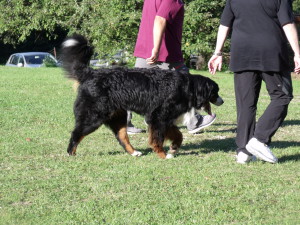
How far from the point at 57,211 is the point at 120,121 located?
2467mm

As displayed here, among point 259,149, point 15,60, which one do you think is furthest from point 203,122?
point 15,60

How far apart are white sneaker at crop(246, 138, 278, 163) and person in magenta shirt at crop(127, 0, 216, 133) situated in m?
0.97

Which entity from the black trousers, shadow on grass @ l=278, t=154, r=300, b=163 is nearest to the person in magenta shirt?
the black trousers

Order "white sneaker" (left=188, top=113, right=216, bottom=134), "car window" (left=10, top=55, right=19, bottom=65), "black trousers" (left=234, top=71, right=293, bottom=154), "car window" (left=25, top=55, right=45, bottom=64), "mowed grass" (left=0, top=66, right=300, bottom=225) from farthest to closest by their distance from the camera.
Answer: "car window" (left=10, top=55, right=19, bottom=65)
"car window" (left=25, top=55, right=45, bottom=64)
"white sneaker" (left=188, top=113, right=216, bottom=134)
"black trousers" (left=234, top=71, right=293, bottom=154)
"mowed grass" (left=0, top=66, right=300, bottom=225)

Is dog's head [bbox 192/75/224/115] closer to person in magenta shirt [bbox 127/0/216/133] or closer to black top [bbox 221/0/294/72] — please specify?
person in magenta shirt [bbox 127/0/216/133]

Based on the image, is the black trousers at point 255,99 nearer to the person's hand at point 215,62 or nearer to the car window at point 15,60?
the person's hand at point 215,62

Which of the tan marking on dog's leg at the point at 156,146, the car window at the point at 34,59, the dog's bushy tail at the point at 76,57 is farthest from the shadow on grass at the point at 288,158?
the car window at the point at 34,59

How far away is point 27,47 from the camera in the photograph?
3722cm

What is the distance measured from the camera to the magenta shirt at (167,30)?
6.33 metres

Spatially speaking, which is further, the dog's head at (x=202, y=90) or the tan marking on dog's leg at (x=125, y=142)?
the dog's head at (x=202, y=90)

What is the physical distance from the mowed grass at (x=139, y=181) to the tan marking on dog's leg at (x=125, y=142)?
0.14m

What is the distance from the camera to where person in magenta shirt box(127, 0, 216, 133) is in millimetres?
6262

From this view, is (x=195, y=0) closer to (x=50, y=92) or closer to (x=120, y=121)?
(x=50, y=92)

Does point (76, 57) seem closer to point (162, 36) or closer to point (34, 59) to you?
point (162, 36)
